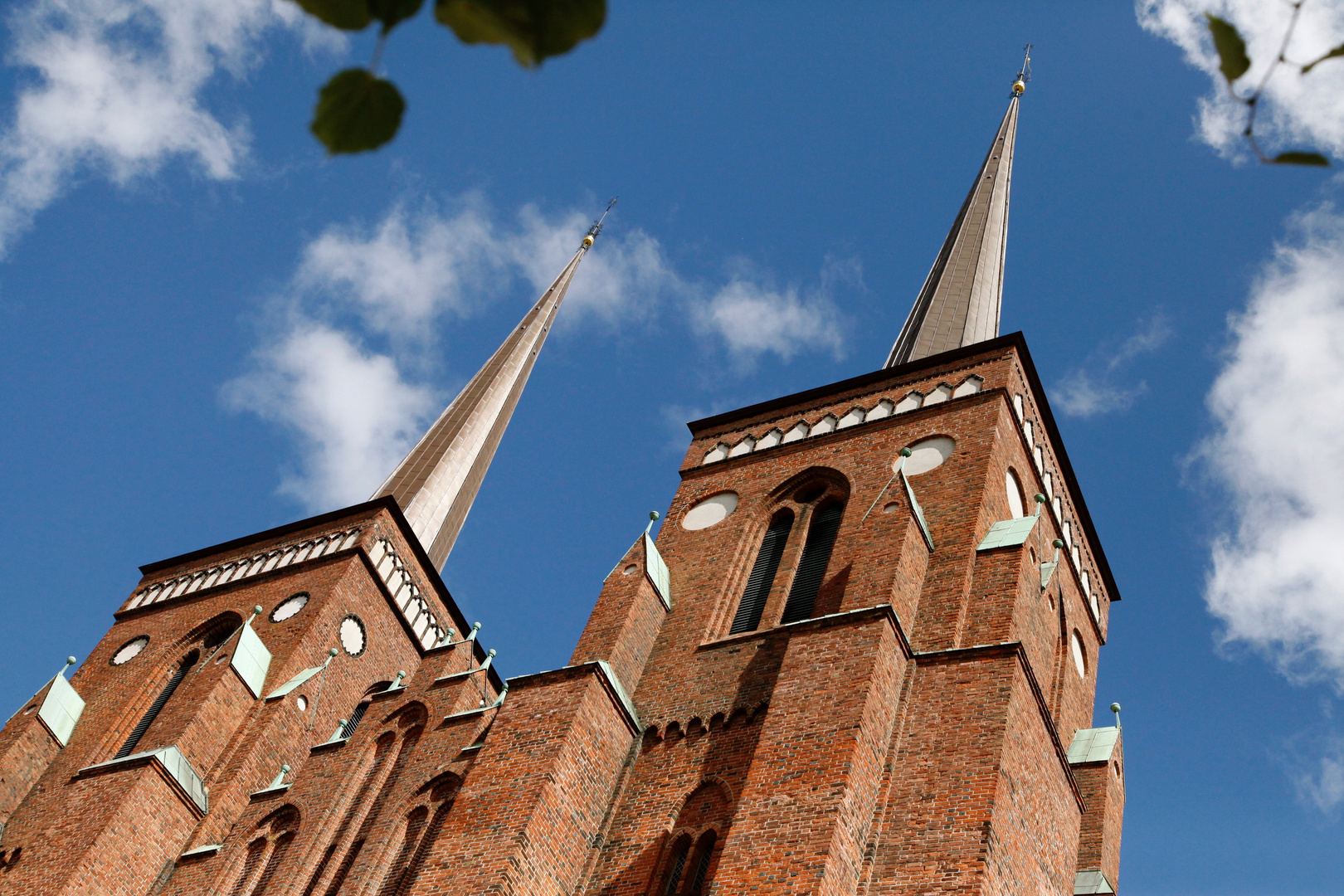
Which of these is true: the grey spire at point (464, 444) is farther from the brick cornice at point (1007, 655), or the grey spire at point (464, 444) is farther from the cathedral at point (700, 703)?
the brick cornice at point (1007, 655)

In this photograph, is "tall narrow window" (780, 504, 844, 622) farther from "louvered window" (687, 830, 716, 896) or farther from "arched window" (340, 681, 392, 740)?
"arched window" (340, 681, 392, 740)

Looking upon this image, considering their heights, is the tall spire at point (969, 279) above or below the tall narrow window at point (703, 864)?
above

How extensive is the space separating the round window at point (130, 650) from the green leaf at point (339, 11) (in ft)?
→ 82.1

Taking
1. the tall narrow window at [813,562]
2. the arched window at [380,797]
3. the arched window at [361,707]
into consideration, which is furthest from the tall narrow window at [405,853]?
the arched window at [361,707]

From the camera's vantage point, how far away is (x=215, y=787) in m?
19.8

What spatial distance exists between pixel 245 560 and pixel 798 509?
45.1 feet

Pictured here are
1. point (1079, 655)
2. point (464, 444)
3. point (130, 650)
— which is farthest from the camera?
point (464, 444)

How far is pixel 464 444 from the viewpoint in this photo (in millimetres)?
33156

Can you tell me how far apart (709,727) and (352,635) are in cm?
1166

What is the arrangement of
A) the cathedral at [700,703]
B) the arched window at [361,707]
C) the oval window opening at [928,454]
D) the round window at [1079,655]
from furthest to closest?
the arched window at [361,707], the round window at [1079,655], the oval window opening at [928,454], the cathedral at [700,703]

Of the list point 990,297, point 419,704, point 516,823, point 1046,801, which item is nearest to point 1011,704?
point 1046,801

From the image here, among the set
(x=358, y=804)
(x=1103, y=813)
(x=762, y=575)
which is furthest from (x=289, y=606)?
(x=1103, y=813)

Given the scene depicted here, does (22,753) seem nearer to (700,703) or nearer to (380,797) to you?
(380,797)

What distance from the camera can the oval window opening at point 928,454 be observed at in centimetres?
1741
